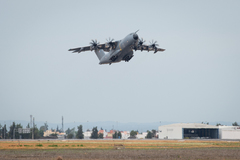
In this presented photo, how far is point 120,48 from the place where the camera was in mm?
53906

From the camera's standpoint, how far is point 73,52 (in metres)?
63.3

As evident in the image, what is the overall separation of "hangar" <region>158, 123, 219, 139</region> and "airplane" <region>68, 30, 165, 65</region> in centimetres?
5838

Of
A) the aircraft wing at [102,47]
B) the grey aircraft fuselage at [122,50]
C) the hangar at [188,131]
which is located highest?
the aircraft wing at [102,47]

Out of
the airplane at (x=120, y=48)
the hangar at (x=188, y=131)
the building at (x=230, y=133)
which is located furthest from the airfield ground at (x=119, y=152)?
the hangar at (x=188, y=131)

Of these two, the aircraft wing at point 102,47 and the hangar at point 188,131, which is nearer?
the aircraft wing at point 102,47

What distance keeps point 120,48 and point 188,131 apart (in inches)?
2960

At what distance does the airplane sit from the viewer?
51831 mm

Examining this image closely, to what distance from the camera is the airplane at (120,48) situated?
51831 millimetres

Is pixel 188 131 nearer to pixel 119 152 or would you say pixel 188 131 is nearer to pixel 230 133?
pixel 230 133

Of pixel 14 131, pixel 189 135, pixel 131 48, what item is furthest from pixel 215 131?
pixel 14 131

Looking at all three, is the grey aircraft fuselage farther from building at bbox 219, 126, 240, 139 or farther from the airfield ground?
building at bbox 219, 126, 240, 139

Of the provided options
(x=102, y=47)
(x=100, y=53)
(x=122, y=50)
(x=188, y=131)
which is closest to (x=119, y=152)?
(x=122, y=50)

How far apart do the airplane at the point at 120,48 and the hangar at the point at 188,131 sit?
58382mm

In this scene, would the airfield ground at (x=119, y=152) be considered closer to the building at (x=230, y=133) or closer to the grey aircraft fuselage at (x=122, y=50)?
the grey aircraft fuselage at (x=122, y=50)
